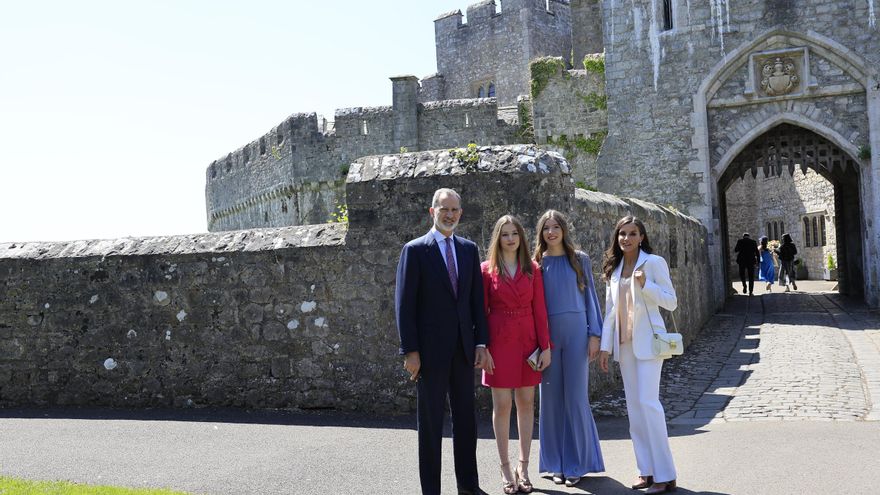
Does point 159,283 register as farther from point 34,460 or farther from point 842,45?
point 842,45

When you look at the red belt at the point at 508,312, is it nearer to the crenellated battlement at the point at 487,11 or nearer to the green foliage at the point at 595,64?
the green foliage at the point at 595,64

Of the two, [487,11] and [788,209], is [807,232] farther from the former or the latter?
[487,11]

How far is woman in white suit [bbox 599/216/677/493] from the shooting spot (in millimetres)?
4418

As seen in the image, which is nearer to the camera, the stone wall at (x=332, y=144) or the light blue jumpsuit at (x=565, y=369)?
the light blue jumpsuit at (x=565, y=369)

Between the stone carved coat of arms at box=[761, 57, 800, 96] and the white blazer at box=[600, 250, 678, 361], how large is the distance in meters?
13.2

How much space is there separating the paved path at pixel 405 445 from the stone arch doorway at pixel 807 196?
34.7 ft

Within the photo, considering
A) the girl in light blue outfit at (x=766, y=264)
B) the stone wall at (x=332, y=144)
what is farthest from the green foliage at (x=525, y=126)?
the girl in light blue outfit at (x=766, y=264)

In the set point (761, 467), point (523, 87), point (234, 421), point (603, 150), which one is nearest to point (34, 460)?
point (234, 421)

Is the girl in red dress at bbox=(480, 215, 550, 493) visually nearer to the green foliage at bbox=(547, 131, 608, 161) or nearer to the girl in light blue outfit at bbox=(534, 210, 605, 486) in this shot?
the girl in light blue outfit at bbox=(534, 210, 605, 486)

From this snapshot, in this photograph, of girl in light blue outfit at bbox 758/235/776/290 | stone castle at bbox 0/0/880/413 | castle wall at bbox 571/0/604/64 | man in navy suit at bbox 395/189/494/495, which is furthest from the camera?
→ castle wall at bbox 571/0/604/64

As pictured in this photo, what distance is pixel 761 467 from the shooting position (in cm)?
467

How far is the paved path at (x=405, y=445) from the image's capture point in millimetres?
4539

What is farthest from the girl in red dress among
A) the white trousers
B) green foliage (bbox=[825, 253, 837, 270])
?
green foliage (bbox=[825, 253, 837, 270])

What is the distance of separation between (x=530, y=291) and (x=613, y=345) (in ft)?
1.87
